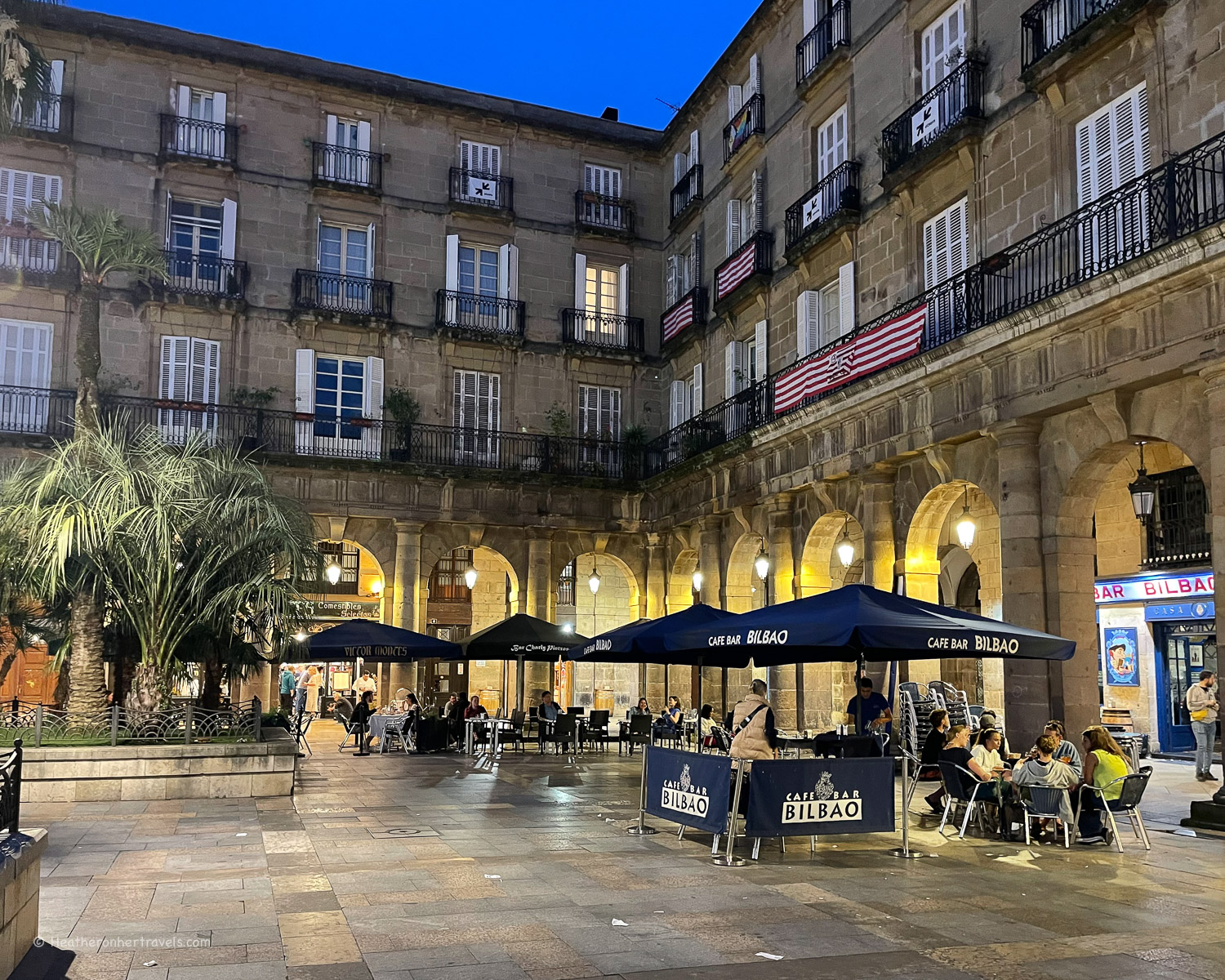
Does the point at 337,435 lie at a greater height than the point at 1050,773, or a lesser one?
greater

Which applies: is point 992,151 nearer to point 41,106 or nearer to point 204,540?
point 204,540

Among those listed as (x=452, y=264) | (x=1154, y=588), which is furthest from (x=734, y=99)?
(x=1154, y=588)

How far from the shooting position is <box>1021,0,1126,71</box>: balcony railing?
15633 millimetres

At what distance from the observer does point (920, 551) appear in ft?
62.6

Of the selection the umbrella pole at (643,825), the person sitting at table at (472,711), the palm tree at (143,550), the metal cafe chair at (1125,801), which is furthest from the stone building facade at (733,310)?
the palm tree at (143,550)

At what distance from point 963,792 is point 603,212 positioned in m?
22.2

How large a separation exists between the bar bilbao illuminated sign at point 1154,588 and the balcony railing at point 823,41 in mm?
11071

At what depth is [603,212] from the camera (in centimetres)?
3119

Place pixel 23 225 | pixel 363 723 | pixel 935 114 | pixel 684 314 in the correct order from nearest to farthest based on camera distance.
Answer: pixel 935 114 < pixel 363 723 < pixel 23 225 < pixel 684 314

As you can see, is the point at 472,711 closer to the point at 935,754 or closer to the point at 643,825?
the point at 643,825

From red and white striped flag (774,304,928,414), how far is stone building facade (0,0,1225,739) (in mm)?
72

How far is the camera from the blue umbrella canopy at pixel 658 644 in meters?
14.6

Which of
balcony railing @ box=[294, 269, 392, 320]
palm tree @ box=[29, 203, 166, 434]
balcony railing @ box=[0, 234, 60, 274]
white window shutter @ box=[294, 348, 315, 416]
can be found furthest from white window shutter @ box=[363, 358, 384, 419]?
palm tree @ box=[29, 203, 166, 434]

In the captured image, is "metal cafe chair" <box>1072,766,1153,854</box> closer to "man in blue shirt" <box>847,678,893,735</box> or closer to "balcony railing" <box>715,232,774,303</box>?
"man in blue shirt" <box>847,678,893,735</box>
